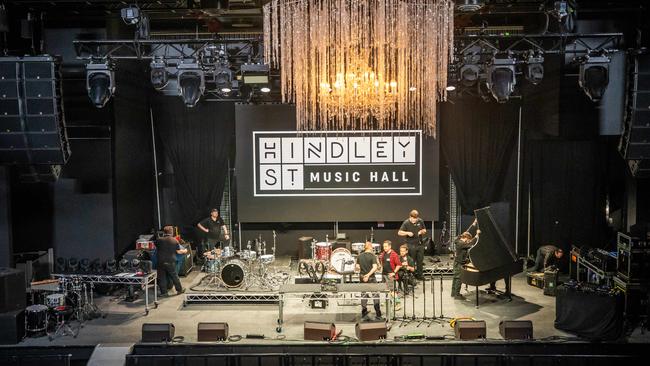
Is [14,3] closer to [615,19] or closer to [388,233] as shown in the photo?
[388,233]

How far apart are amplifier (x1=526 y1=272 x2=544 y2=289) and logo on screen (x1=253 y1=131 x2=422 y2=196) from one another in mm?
3020

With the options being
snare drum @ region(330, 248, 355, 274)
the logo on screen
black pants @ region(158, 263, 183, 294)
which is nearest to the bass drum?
black pants @ region(158, 263, 183, 294)

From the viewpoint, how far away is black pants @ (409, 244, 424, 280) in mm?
12759

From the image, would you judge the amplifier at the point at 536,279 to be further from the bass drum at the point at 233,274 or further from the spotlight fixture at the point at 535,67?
the bass drum at the point at 233,274

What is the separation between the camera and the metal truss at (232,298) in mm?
11539

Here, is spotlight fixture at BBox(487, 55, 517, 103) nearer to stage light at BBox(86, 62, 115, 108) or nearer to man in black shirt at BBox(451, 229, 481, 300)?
man in black shirt at BBox(451, 229, 481, 300)

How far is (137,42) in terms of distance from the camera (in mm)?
10266

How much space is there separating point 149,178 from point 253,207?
8.25 ft

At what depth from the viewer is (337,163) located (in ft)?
47.5

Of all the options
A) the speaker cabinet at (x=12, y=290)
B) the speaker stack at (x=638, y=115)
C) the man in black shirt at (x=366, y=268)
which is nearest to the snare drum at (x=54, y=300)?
the speaker cabinet at (x=12, y=290)

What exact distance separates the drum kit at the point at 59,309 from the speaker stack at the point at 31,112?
7.08 feet

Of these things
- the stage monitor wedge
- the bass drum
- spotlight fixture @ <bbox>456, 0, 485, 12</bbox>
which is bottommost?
the bass drum

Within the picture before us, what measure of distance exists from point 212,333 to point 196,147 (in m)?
6.33

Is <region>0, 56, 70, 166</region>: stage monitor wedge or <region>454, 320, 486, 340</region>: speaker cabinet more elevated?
<region>0, 56, 70, 166</region>: stage monitor wedge
